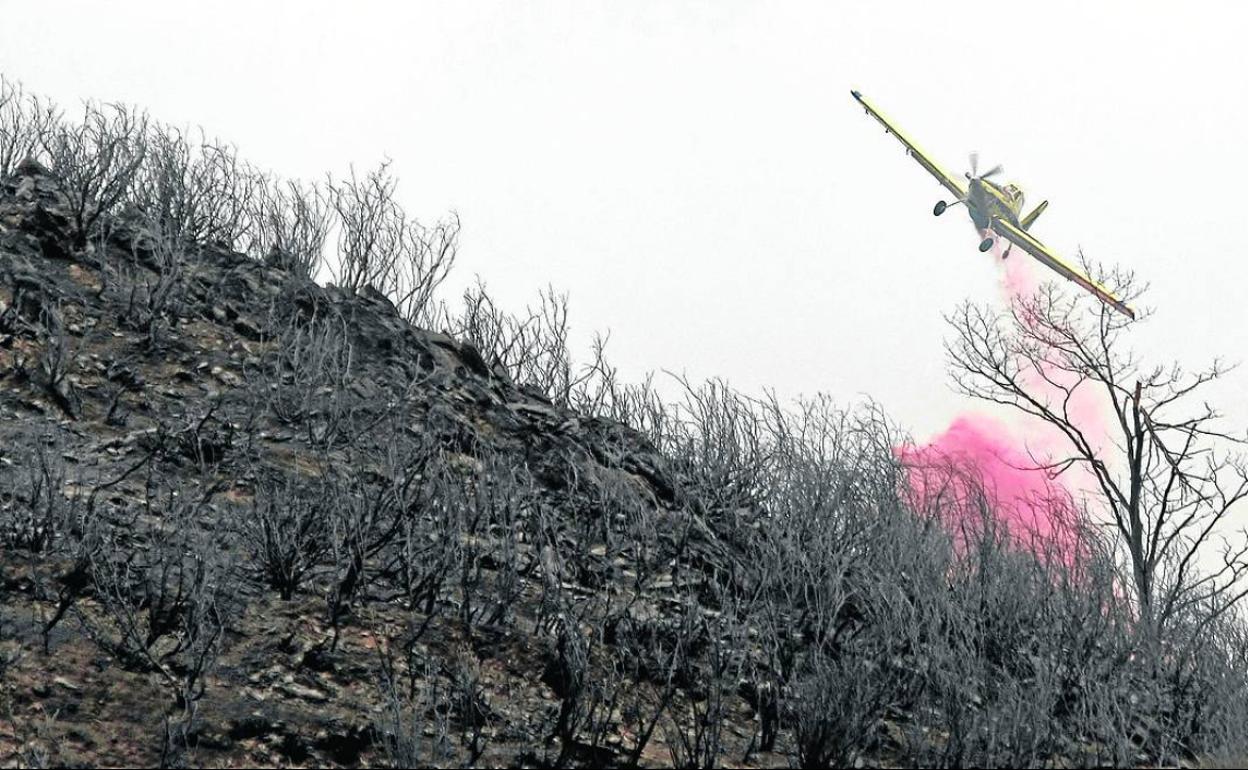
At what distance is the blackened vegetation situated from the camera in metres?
8.56

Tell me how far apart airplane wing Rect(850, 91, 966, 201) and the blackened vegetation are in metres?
32.9

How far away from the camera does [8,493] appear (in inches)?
391

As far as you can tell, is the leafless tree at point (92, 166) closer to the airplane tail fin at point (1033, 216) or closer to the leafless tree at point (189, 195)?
the leafless tree at point (189, 195)

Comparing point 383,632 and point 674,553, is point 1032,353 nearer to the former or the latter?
point 674,553

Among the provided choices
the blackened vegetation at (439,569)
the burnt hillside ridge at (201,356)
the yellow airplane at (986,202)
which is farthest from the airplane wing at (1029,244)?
the burnt hillside ridge at (201,356)

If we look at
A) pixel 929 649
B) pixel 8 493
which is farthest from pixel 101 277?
pixel 929 649

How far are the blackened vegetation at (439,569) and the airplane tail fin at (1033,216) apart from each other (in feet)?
113

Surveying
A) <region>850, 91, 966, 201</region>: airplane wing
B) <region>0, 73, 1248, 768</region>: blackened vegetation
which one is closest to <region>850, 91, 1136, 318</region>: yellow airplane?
<region>850, 91, 966, 201</region>: airplane wing

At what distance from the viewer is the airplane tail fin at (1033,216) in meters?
48.1

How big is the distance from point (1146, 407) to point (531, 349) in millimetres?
10485

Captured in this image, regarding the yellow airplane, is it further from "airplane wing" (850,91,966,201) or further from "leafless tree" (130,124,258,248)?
"leafless tree" (130,124,258,248)

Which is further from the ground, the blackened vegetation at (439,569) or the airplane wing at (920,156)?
the airplane wing at (920,156)

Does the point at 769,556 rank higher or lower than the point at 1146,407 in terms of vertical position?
lower

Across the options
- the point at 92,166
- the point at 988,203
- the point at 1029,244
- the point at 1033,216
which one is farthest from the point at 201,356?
the point at 1033,216
